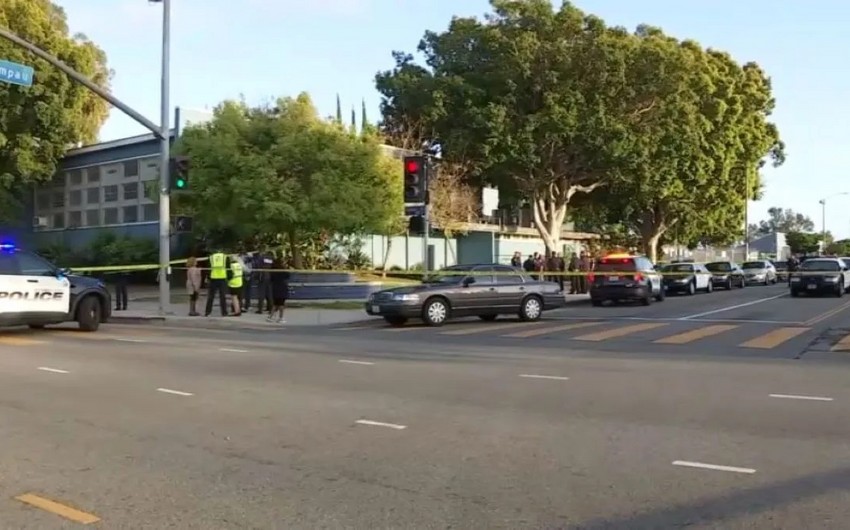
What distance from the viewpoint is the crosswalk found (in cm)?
1592

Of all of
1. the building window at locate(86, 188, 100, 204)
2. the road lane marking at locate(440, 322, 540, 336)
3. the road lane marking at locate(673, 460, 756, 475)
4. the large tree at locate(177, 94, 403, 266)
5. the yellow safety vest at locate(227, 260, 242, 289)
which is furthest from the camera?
the building window at locate(86, 188, 100, 204)

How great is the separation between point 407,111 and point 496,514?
124 ft

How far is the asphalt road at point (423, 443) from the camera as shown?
5.41 metres

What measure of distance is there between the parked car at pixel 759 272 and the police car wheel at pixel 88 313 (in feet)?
121

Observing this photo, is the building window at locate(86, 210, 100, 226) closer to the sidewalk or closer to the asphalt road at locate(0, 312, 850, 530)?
the sidewalk

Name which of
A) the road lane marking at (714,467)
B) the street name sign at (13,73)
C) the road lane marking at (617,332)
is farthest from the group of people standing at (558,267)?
the road lane marking at (714,467)

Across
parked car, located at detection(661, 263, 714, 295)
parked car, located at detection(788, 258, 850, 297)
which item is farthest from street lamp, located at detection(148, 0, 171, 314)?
parked car, located at detection(788, 258, 850, 297)

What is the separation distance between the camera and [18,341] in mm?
15586

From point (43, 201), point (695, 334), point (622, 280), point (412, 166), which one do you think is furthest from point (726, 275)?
point (43, 201)

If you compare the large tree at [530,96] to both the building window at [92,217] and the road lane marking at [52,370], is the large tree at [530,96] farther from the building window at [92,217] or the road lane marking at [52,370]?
the road lane marking at [52,370]

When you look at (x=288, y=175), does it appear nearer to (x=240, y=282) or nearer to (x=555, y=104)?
(x=240, y=282)

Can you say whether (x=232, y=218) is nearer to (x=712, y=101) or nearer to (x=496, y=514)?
(x=496, y=514)

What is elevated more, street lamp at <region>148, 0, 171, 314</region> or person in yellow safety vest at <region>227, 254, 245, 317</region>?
street lamp at <region>148, 0, 171, 314</region>

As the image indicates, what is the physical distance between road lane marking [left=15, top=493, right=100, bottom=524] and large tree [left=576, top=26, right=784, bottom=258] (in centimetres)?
3608
